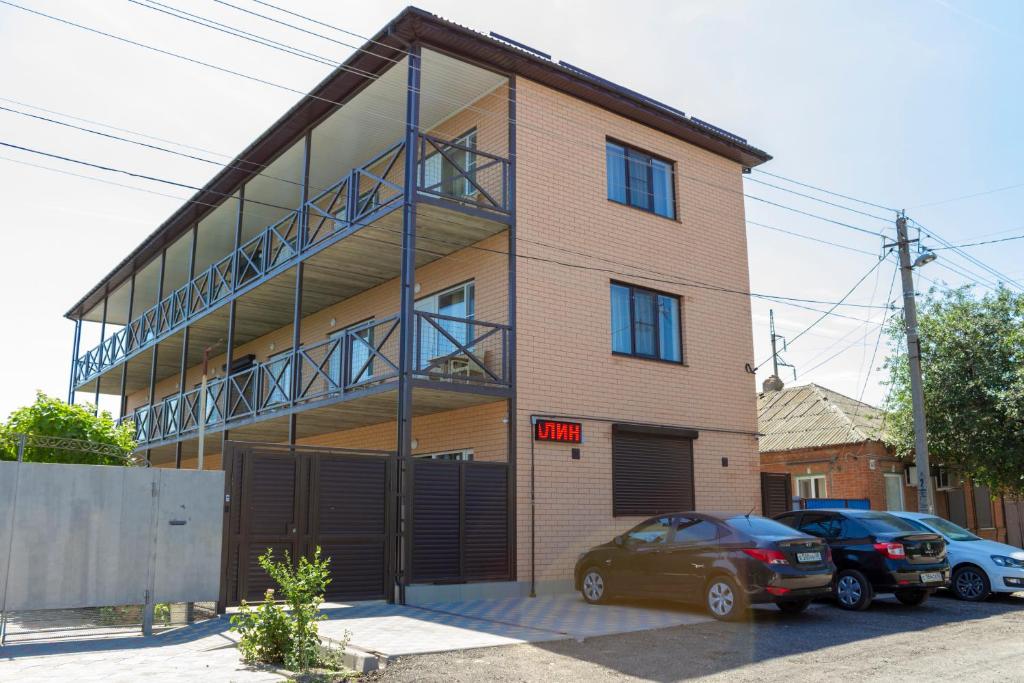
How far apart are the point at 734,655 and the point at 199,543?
6118 millimetres

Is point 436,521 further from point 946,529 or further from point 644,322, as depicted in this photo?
point 946,529

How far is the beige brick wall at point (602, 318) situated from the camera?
14.4 meters

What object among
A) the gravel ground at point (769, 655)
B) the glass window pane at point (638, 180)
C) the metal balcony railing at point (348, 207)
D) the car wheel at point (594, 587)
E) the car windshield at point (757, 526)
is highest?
the glass window pane at point (638, 180)

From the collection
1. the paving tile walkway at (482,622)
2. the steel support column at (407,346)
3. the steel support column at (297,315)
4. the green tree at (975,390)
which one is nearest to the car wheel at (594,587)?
the paving tile walkway at (482,622)

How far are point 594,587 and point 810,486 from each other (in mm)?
14440

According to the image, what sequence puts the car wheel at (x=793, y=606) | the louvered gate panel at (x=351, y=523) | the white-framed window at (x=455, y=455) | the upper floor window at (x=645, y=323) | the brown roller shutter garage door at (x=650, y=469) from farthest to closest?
the upper floor window at (x=645, y=323) → the brown roller shutter garage door at (x=650, y=469) → the white-framed window at (x=455, y=455) → the louvered gate panel at (x=351, y=523) → the car wheel at (x=793, y=606)

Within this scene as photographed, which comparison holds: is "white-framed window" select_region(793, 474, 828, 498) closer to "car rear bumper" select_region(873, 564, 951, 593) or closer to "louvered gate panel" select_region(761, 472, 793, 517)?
"louvered gate panel" select_region(761, 472, 793, 517)

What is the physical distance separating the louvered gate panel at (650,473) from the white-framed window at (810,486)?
31.7 feet

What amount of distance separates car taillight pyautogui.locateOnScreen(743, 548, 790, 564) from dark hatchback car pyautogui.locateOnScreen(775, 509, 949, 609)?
2175 mm

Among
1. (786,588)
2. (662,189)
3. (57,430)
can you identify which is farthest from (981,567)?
(57,430)

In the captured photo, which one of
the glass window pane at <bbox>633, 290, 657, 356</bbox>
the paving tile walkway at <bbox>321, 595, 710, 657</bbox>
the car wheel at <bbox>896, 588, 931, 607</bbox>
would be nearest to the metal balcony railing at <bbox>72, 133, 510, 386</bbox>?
the glass window pane at <bbox>633, 290, 657, 356</bbox>

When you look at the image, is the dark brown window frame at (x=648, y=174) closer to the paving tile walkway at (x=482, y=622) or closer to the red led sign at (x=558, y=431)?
the red led sign at (x=558, y=431)

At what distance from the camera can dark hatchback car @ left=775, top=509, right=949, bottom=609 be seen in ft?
38.4

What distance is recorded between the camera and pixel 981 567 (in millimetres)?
13023
